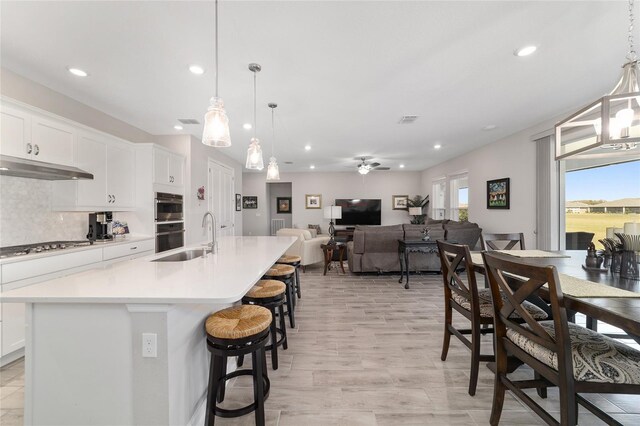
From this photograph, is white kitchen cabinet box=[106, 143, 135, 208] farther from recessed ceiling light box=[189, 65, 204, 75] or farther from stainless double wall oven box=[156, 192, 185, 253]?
recessed ceiling light box=[189, 65, 204, 75]

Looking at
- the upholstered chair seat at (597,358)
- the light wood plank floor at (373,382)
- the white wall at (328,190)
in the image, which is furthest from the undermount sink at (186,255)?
the white wall at (328,190)

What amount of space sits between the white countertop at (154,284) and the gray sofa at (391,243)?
3.24 metres

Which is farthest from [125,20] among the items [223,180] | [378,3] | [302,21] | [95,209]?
[223,180]

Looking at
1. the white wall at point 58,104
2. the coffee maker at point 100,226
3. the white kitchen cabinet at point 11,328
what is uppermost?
the white wall at point 58,104

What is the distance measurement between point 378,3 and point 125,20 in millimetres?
1797

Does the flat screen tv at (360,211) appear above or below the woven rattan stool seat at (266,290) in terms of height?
above

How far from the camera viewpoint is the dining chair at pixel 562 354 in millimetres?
1140

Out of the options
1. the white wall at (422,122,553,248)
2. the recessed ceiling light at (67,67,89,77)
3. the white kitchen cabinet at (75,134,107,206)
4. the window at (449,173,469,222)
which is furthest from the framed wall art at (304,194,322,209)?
→ the recessed ceiling light at (67,67,89,77)

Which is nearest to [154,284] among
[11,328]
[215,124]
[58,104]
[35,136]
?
[215,124]

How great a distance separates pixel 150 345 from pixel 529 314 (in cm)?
187

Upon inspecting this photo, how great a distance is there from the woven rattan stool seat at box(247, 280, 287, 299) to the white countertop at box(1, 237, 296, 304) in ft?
1.02

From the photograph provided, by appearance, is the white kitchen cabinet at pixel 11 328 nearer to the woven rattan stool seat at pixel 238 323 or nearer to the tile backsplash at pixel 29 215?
the tile backsplash at pixel 29 215

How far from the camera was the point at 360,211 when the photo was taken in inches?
349

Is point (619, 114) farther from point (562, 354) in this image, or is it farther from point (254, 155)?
point (254, 155)
